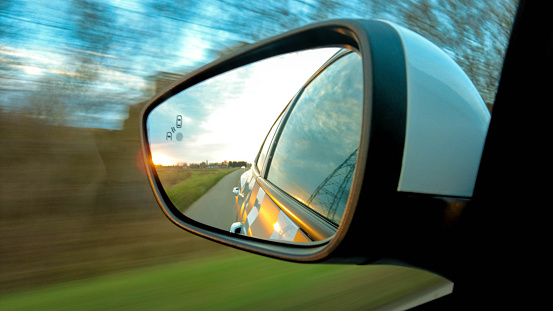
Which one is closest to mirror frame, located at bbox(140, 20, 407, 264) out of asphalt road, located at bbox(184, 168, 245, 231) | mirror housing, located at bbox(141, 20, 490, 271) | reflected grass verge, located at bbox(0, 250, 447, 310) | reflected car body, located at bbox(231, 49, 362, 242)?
mirror housing, located at bbox(141, 20, 490, 271)

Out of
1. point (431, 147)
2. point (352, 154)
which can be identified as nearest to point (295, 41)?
point (352, 154)

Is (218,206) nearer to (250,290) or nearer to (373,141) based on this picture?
(250,290)

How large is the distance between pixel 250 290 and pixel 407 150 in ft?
6.53

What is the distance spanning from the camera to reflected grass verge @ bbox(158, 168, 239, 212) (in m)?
2.39

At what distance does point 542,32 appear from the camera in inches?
35.3

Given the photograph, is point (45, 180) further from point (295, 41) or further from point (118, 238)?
point (295, 41)

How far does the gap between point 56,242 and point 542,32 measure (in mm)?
4421

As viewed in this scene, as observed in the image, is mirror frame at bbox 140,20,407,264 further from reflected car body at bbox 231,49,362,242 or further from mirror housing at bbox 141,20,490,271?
reflected car body at bbox 231,49,362,242

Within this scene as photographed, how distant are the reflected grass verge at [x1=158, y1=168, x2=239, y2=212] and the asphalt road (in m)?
0.06

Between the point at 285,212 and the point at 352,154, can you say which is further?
the point at 285,212

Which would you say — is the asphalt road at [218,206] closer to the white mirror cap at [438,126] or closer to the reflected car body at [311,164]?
the reflected car body at [311,164]

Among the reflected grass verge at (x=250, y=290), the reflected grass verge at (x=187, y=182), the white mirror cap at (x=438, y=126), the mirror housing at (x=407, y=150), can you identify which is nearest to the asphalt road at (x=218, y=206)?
the reflected grass verge at (x=187, y=182)

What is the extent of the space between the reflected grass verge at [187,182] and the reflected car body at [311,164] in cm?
32

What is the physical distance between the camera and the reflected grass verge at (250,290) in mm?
2348
